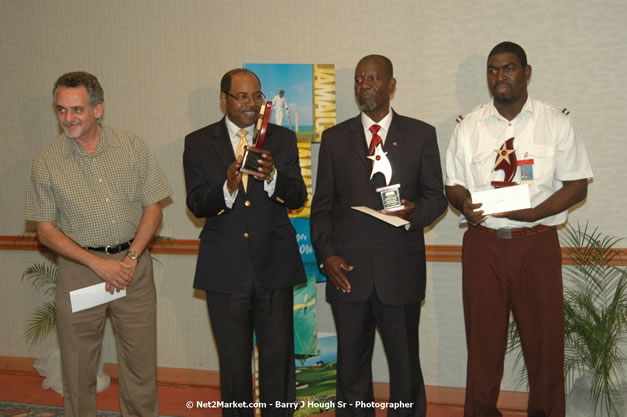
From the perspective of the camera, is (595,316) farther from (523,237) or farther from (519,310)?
(523,237)

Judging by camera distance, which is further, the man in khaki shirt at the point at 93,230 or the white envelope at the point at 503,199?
the man in khaki shirt at the point at 93,230

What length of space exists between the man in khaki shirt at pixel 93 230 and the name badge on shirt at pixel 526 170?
78.6 inches

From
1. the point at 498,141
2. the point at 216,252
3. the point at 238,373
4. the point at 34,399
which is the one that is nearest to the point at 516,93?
the point at 498,141

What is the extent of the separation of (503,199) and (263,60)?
2.12 meters

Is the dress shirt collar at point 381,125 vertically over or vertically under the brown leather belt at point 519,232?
over

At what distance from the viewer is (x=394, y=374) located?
3.14 meters

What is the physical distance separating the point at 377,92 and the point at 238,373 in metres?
1.69

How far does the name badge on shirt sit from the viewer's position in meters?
3.00

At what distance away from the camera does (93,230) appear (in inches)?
119

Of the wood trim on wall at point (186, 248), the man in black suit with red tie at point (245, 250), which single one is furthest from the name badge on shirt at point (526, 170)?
the man in black suit with red tie at point (245, 250)

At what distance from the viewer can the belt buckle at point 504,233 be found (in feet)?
9.93

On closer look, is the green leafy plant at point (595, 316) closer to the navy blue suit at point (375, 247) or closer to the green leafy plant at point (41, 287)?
the navy blue suit at point (375, 247)

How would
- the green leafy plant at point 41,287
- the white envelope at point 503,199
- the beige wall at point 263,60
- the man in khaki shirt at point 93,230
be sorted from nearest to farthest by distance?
1. the white envelope at point 503,199
2. the man in khaki shirt at point 93,230
3. the beige wall at point 263,60
4. the green leafy plant at point 41,287

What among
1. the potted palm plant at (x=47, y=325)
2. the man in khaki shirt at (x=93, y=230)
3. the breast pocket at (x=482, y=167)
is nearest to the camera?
the man in khaki shirt at (x=93, y=230)
